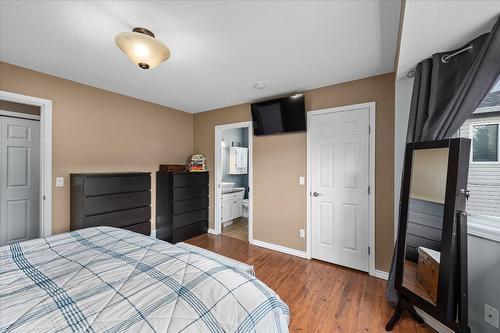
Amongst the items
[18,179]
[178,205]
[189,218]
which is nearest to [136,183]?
[178,205]

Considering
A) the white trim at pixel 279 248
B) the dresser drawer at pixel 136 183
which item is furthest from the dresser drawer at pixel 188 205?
the white trim at pixel 279 248

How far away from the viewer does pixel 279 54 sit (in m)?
1.99

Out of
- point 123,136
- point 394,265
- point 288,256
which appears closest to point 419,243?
point 394,265

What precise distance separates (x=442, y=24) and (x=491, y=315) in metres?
1.91

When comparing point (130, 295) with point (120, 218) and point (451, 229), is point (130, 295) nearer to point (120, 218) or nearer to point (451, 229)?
point (451, 229)

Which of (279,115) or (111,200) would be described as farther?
(279,115)

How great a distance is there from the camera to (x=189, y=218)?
142 inches

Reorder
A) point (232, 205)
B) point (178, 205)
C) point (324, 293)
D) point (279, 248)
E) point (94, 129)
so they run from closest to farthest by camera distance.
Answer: point (324, 293) < point (94, 129) < point (279, 248) < point (178, 205) < point (232, 205)

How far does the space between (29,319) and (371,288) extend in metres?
2.63

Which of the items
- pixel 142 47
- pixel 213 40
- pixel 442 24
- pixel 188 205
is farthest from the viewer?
pixel 188 205

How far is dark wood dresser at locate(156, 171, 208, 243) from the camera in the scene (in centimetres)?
338

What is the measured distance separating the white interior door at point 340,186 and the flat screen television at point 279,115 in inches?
7.9

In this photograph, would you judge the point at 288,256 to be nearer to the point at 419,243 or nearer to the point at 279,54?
the point at 419,243

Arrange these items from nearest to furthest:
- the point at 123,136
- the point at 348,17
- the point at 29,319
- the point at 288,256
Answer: the point at 29,319
the point at 348,17
the point at 288,256
the point at 123,136
